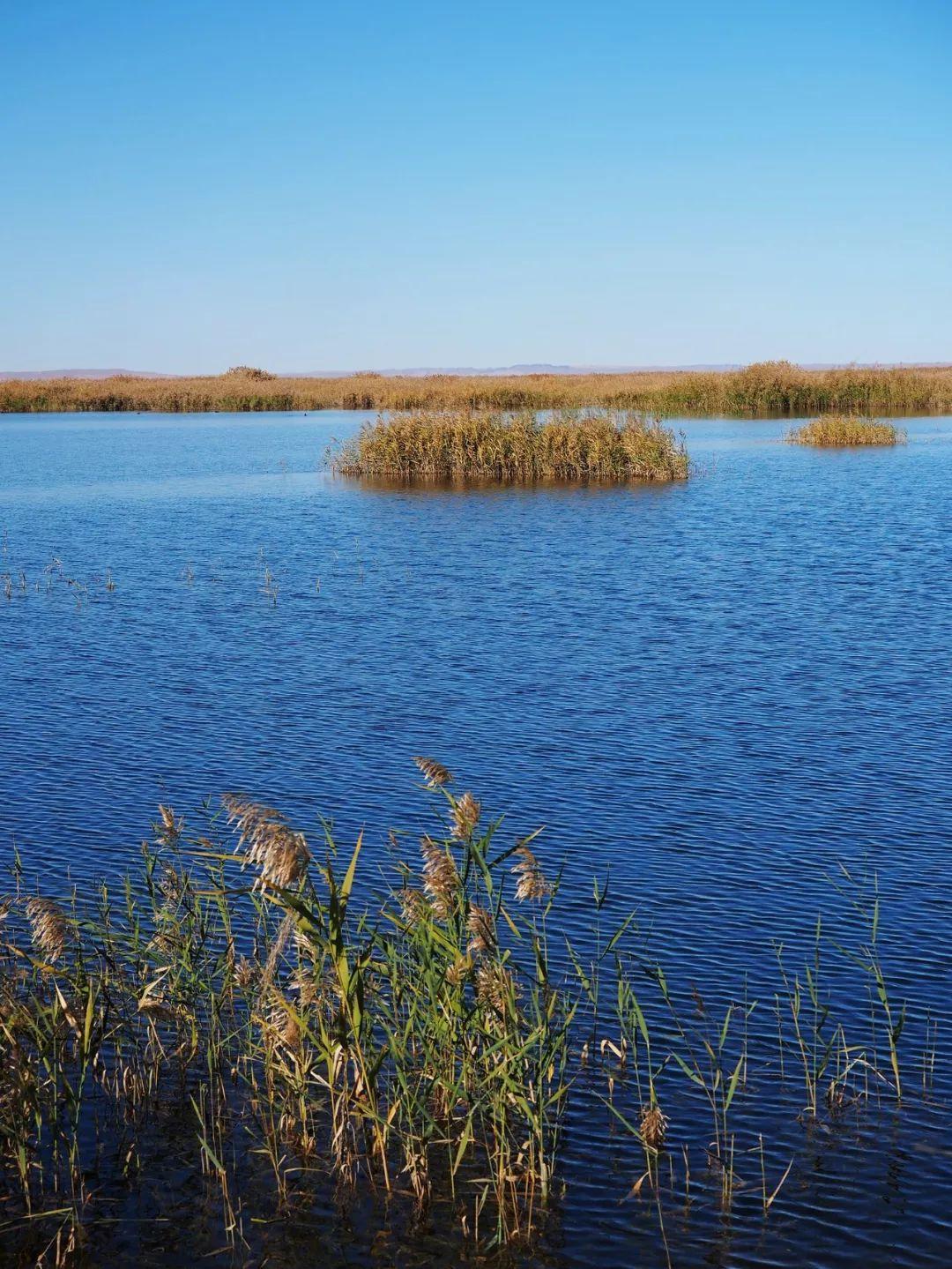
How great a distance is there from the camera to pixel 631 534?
26938mm

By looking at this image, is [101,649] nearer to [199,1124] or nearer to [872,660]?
[872,660]

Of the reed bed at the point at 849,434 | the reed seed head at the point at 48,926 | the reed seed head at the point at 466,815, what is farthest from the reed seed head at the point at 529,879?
the reed bed at the point at 849,434

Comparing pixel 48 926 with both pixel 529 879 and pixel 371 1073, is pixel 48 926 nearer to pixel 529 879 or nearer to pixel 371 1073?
pixel 371 1073

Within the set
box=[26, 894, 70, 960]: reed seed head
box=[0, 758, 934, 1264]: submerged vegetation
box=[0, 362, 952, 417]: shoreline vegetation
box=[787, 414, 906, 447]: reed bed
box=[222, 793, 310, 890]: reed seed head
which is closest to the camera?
box=[222, 793, 310, 890]: reed seed head

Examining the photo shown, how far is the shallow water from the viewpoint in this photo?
580 cm

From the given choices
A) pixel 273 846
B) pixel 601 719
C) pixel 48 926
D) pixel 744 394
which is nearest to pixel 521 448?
pixel 601 719

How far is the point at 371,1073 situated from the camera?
5.28 metres

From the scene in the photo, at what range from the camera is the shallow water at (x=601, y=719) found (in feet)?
19.0

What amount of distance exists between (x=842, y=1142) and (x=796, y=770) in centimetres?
562

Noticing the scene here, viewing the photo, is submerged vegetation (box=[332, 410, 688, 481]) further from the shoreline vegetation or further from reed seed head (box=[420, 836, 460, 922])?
reed seed head (box=[420, 836, 460, 922])

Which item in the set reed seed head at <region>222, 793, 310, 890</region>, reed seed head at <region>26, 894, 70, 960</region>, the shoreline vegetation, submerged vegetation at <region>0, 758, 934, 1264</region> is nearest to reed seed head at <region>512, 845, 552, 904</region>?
submerged vegetation at <region>0, 758, 934, 1264</region>

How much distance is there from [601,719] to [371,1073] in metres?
7.88

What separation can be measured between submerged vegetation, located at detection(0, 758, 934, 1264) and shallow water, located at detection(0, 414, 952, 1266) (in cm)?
24

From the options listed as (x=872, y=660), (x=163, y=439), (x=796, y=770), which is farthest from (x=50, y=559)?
(x=163, y=439)
